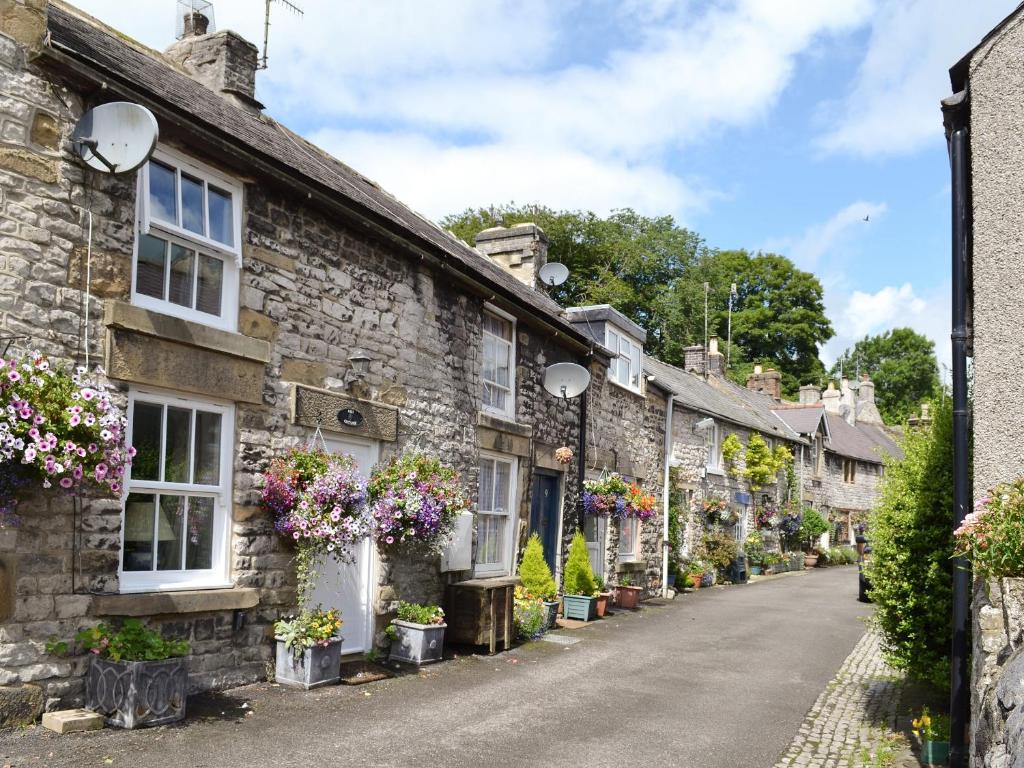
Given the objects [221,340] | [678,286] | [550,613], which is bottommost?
[550,613]

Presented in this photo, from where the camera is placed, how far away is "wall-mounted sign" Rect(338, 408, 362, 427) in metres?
9.37

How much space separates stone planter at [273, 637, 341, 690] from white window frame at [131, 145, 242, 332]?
2.97 metres

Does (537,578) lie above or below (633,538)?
below

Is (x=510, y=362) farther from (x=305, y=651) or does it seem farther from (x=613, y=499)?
(x=305, y=651)

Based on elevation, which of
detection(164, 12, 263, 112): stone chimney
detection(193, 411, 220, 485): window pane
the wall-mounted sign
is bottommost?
detection(193, 411, 220, 485): window pane

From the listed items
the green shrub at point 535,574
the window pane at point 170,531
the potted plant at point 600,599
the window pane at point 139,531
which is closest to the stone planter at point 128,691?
the window pane at point 139,531

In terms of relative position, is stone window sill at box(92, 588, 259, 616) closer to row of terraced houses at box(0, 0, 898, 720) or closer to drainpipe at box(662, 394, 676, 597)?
row of terraced houses at box(0, 0, 898, 720)

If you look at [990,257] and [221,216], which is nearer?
[990,257]

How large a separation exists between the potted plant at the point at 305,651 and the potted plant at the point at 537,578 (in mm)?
4765

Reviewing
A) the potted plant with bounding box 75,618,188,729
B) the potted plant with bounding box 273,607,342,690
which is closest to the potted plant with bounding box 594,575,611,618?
the potted plant with bounding box 273,607,342,690

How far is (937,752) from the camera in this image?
22.4 feet

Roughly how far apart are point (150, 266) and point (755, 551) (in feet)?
73.8

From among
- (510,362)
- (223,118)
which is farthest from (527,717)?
(223,118)

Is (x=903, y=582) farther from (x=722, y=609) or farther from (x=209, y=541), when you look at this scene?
(x=722, y=609)
